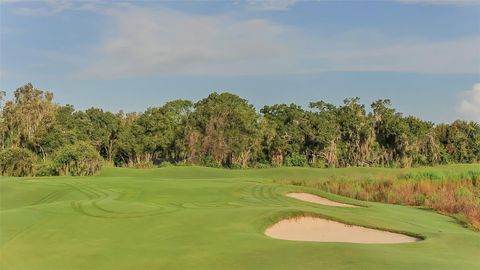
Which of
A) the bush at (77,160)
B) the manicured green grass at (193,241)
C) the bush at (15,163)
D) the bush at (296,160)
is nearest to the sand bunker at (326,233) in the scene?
the manicured green grass at (193,241)

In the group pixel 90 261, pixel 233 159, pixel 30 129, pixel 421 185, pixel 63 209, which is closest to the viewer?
pixel 90 261

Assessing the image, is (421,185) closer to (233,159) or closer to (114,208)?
(114,208)

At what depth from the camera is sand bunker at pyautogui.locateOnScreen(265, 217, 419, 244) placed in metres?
10.8

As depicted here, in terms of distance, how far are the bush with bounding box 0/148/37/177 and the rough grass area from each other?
67.1 ft

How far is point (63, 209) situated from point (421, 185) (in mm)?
16877

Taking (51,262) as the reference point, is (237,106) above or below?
above

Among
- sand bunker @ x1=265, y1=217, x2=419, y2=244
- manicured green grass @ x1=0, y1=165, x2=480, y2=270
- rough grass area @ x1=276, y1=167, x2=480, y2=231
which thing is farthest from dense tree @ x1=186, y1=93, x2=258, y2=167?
sand bunker @ x1=265, y1=217, x2=419, y2=244

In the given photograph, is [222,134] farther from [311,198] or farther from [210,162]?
[311,198]

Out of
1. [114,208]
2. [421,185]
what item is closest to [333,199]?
[421,185]

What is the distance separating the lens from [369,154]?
56.2 meters

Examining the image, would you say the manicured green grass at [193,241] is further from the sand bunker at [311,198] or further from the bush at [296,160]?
the bush at [296,160]

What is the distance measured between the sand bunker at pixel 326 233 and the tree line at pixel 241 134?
3845 cm

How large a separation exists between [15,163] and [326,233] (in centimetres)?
2910

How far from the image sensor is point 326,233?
11.6 metres
